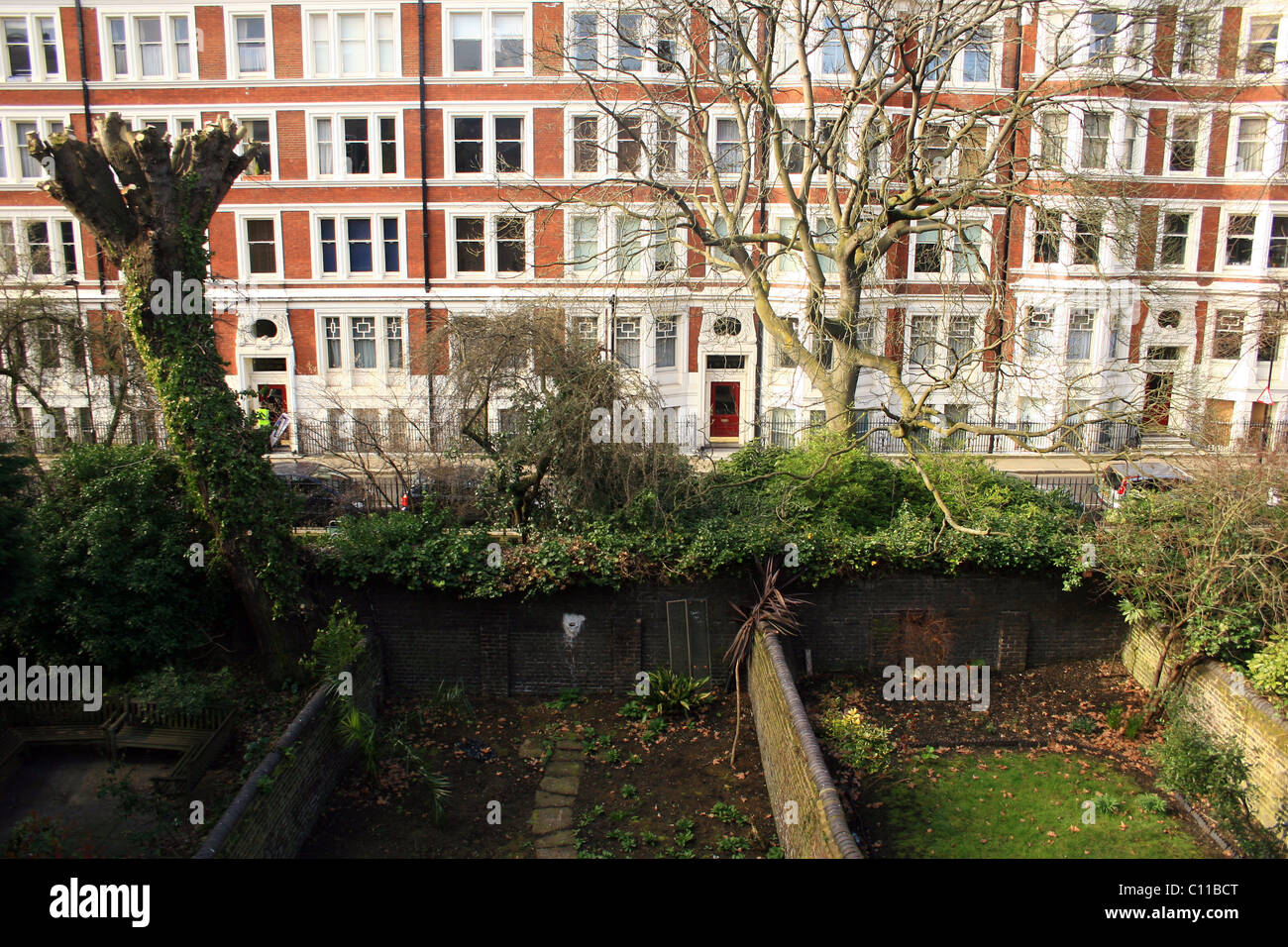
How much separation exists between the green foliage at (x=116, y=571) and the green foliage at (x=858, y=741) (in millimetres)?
8892

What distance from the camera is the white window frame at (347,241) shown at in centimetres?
2880

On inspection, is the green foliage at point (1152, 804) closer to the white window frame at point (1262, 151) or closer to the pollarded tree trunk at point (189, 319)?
the pollarded tree trunk at point (189, 319)

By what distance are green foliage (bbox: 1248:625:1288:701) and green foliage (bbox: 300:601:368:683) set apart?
38.9 feet

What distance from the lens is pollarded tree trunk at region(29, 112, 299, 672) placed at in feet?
36.0

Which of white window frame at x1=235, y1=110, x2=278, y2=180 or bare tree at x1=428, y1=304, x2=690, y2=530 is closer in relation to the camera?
bare tree at x1=428, y1=304, x2=690, y2=530

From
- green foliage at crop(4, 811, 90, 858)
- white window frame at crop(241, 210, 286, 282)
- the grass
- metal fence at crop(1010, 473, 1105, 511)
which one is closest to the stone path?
the grass

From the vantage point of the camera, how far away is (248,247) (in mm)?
29172

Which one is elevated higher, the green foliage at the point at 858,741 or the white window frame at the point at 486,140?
the white window frame at the point at 486,140

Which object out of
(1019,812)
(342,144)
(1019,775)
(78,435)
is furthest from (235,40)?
(1019,812)

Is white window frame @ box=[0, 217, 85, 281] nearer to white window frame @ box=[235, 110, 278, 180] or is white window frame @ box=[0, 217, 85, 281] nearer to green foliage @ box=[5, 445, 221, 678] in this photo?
white window frame @ box=[235, 110, 278, 180]

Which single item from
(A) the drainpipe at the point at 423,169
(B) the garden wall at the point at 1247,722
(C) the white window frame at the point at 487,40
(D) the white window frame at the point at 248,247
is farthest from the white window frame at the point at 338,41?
(B) the garden wall at the point at 1247,722

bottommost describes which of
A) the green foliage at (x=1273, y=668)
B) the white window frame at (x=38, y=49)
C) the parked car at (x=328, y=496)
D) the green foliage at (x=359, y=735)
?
the green foliage at (x=359, y=735)

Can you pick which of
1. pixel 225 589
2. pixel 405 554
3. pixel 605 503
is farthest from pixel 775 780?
pixel 225 589

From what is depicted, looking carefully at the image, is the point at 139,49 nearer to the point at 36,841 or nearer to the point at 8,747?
the point at 8,747
